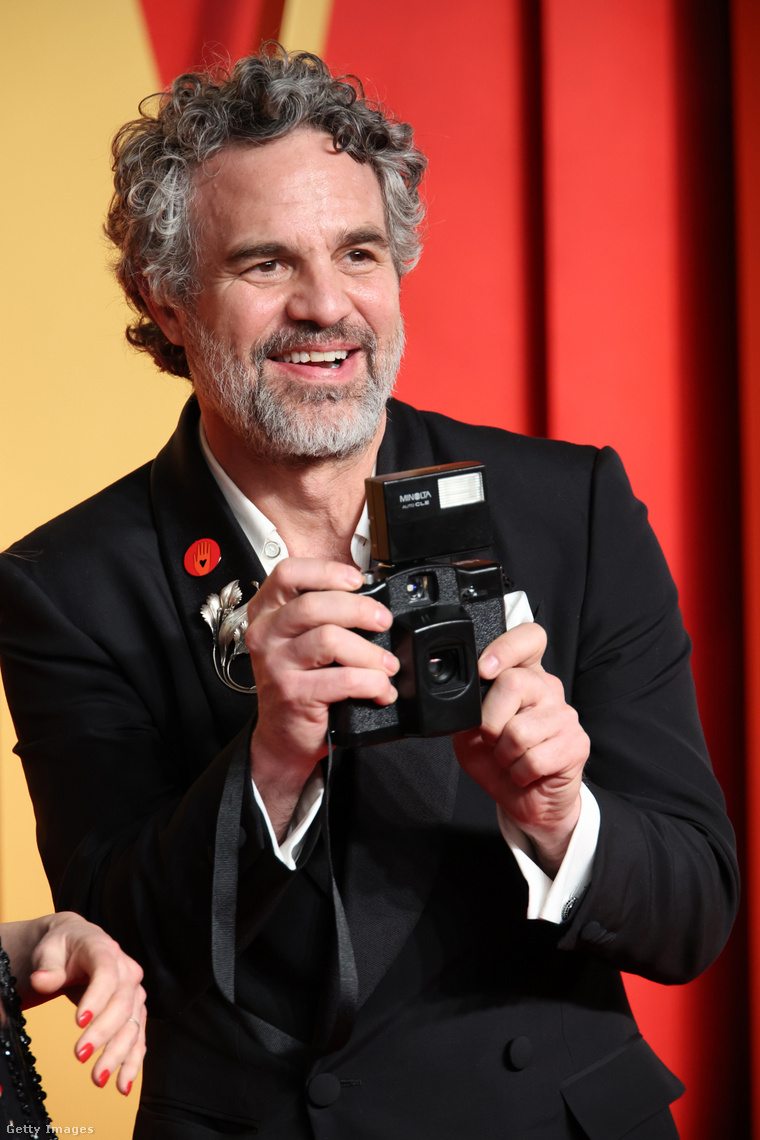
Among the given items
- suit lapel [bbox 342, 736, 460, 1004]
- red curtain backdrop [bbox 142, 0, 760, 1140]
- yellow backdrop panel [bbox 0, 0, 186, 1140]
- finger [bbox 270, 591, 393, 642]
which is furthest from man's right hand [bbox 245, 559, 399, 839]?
yellow backdrop panel [bbox 0, 0, 186, 1140]

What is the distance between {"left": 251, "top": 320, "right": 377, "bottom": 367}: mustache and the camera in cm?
127

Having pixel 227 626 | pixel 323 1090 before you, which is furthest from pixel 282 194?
pixel 323 1090

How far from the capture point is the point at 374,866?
1.12 metres

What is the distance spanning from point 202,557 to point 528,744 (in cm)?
48

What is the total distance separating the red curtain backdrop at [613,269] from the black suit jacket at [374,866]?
62cm

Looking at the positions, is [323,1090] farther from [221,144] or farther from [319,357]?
[221,144]

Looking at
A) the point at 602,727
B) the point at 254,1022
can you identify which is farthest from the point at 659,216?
the point at 254,1022

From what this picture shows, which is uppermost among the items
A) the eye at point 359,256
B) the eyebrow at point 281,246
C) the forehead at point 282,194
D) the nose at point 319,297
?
the forehead at point 282,194

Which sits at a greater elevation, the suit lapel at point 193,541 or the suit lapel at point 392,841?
the suit lapel at point 193,541

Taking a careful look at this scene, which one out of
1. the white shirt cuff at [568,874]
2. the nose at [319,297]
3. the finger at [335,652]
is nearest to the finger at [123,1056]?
the finger at [335,652]

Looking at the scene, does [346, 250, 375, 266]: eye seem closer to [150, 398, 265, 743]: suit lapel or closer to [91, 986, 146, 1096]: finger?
[150, 398, 265, 743]: suit lapel

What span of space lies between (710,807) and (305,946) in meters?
0.44

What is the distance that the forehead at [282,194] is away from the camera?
1.27m

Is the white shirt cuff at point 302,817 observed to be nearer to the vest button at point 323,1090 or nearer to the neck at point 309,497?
the vest button at point 323,1090
